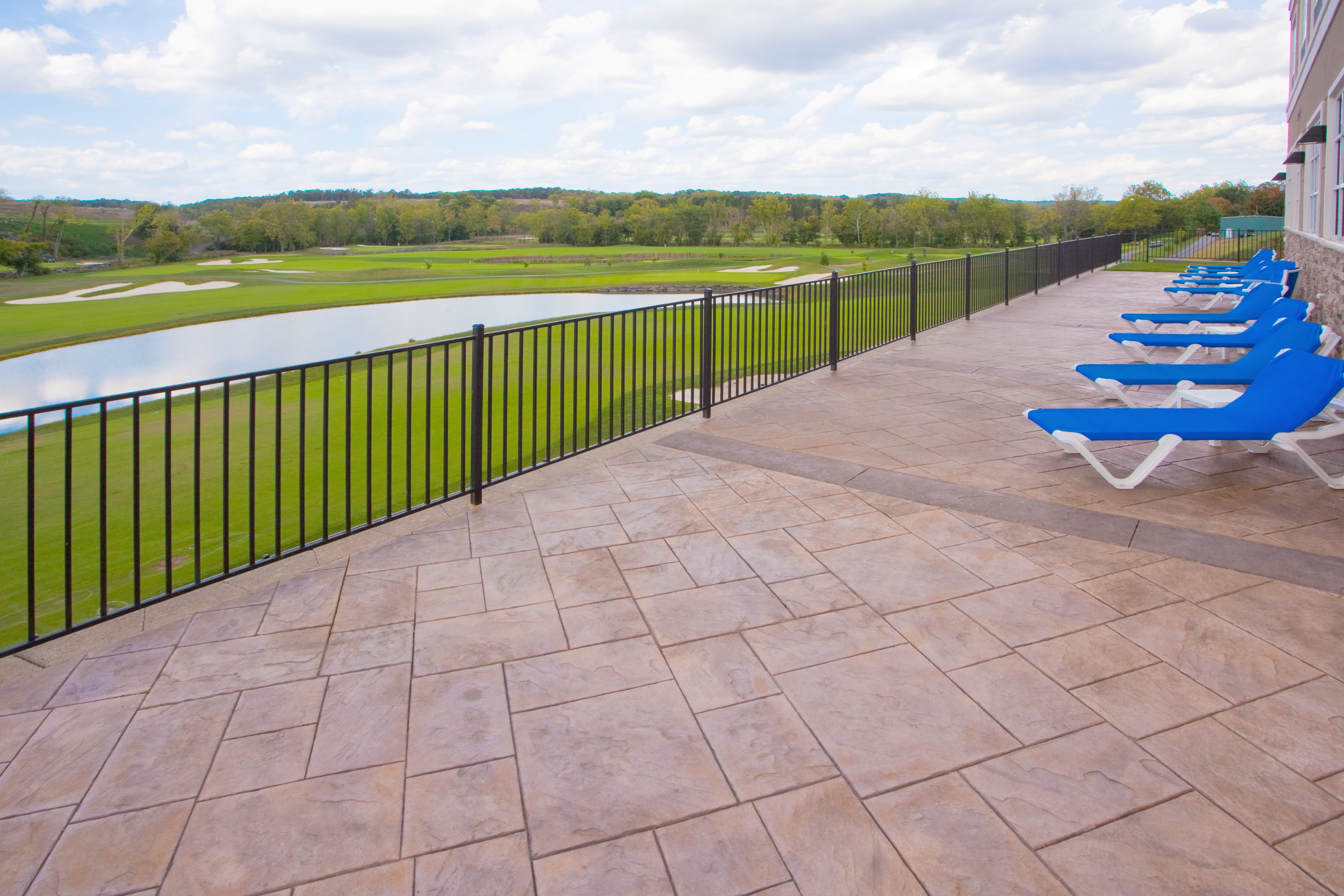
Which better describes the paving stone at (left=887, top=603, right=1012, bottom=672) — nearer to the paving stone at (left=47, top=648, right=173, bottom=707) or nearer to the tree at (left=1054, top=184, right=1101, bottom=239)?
the paving stone at (left=47, top=648, right=173, bottom=707)

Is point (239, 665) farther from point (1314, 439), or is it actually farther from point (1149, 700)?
point (1314, 439)

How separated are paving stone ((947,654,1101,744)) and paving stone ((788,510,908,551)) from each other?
1.20 meters

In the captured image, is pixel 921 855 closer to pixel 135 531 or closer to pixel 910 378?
pixel 135 531

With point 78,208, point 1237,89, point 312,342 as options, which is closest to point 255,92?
point 78,208

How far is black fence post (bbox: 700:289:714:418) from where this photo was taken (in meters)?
6.28

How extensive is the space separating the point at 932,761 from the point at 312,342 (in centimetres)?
3769

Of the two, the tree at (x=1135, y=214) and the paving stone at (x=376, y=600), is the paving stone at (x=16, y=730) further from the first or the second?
the tree at (x=1135, y=214)

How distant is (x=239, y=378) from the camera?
12.1ft

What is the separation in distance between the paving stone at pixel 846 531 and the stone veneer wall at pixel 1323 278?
251 inches

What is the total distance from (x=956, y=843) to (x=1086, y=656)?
119 centimetres

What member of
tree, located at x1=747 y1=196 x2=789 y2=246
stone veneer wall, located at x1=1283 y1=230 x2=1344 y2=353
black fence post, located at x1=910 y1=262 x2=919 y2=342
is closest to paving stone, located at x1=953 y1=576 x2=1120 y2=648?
stone veneer wall, located at x1=1283 y1=230 x2=1344 y2=353

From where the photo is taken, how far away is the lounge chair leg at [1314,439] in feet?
15.0

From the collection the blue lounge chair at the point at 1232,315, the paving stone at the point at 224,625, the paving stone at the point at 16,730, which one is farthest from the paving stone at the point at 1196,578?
the blue lounge chair at the point at 1232,315

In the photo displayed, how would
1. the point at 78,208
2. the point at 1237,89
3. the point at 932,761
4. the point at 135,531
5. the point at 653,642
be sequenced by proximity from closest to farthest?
1. the point at 932,761
2. the point at 653,642
3. the point at 135,531
4. the point at 1237,89
5. the point at 78,208
